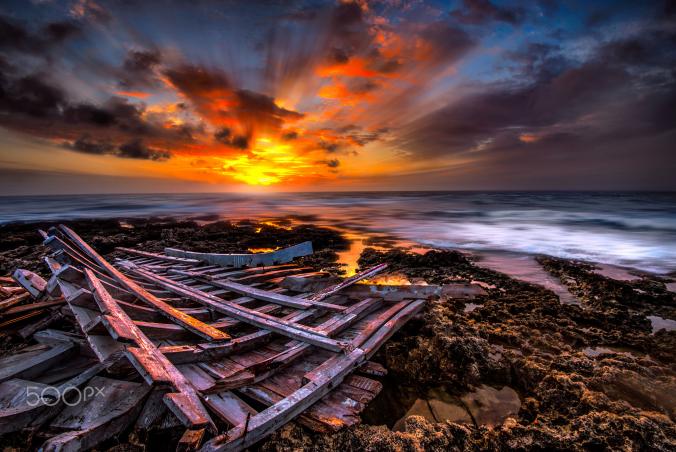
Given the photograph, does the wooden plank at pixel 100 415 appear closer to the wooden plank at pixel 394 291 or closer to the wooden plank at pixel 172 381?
the wooden plank at pixel 172 381

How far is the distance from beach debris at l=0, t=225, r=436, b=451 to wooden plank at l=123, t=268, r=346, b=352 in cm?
2

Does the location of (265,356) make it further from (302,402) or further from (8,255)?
(8,255)

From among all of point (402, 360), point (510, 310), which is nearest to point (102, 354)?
point (402, 360)

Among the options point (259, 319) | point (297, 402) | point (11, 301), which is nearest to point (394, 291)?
point (259, 319)

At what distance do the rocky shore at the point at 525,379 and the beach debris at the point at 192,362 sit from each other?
26 cm

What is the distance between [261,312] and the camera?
4.62 m

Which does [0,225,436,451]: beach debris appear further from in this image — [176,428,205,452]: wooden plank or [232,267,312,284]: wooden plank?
[232,267,312,284]: wooden plank

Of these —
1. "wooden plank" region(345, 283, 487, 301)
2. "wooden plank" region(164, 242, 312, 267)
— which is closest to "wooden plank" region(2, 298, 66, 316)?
"wooden plank" region(164, 242, 312, 267)

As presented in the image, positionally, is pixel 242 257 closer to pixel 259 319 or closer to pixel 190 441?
pixel 259 319

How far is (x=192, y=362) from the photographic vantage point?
310cm

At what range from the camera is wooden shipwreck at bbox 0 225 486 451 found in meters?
2.31

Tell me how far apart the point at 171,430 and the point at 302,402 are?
1.17m

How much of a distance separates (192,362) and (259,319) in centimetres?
113

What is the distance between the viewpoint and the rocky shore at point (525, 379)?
9.23ft
